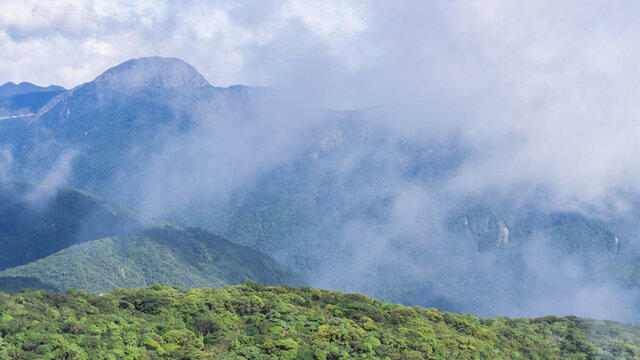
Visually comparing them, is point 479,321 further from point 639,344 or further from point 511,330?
point 639,344

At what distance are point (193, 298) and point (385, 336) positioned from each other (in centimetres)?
2832

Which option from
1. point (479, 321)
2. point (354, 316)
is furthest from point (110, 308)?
point (479, 321)

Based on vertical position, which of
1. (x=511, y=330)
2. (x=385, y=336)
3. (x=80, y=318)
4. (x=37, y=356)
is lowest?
(x=37, y=356)

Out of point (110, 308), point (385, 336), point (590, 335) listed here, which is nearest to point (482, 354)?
point (385, 336)

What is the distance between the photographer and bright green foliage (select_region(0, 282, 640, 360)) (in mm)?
59688

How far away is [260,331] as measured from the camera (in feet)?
237

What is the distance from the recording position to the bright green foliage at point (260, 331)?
5969 centimetres

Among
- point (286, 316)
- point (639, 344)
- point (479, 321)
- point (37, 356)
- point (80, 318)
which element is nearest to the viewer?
point (37, 356)

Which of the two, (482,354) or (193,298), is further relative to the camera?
(193,298)

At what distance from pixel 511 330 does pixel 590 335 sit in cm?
1391

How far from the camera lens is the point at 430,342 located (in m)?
75.2

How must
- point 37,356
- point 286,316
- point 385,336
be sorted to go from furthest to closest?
point 286,316, point 385,336, point 37,356

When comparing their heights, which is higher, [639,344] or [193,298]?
[639,344]

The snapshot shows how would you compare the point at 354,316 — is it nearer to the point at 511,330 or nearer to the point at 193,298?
the point at 193,298
